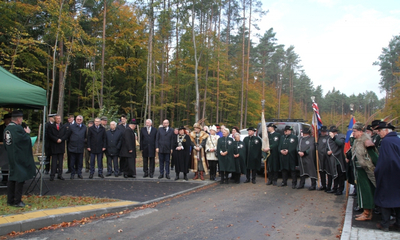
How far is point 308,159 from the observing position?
31.8 feet

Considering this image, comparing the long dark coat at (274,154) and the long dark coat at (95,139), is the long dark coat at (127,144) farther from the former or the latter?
the long dark coat at (274,154)

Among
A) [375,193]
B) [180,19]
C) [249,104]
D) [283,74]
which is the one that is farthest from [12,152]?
[283,74]

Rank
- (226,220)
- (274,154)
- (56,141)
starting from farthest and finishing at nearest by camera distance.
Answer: (274,154) → (56,141) → (226,220)

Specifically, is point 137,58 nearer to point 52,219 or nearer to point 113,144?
point 113,144

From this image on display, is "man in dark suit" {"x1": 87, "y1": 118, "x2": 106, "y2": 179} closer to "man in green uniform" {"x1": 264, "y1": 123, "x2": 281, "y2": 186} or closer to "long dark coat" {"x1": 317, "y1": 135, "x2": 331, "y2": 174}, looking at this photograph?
"man in green uniform" {"x1": 264, "y1": 123, "x2": 281, "y2": 186}

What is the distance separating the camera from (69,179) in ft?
33.8

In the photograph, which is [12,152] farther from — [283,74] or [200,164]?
[283,74]

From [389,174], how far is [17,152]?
754 centimetres

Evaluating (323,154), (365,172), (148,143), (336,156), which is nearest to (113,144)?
(148,143)

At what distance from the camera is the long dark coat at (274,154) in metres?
10.4

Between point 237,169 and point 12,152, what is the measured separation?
22.6 feet

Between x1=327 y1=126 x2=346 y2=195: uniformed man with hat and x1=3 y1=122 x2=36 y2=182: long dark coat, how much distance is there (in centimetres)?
815

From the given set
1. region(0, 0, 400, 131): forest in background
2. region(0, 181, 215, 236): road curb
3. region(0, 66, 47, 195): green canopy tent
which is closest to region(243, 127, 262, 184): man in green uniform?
region(0, 181, 215, 236): road curb

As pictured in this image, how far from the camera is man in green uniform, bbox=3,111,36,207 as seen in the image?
6391 millimetres
